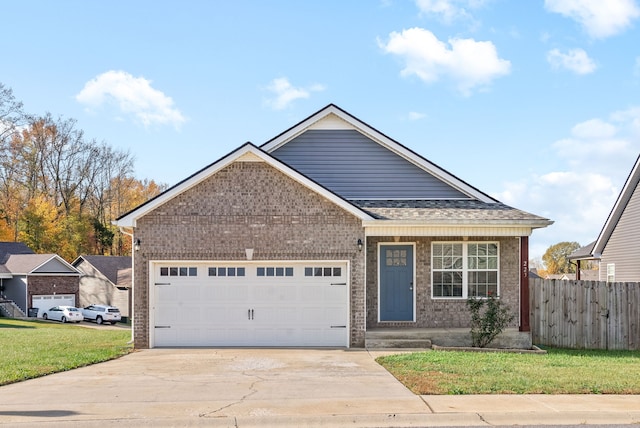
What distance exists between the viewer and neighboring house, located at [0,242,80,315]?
4938 cm

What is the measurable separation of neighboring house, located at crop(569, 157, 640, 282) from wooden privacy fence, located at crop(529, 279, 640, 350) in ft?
24.1

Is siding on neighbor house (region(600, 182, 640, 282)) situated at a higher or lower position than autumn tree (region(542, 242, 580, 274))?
higher

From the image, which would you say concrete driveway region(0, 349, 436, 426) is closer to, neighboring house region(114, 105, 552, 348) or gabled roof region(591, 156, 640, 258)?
neighboring house region(114, 105, 552, 348)

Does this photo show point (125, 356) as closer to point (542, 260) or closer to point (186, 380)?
point (186, 380)

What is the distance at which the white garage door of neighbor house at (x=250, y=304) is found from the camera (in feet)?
55.5

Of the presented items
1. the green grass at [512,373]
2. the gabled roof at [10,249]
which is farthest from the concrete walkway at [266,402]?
the gabled roof at [10,249]

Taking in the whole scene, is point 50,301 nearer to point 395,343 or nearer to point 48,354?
point 48,354

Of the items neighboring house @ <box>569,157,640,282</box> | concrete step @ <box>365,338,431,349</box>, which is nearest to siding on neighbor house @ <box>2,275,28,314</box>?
neighboring house @ <box>569,157,640,282</box>

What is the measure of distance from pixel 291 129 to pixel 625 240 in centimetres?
1454

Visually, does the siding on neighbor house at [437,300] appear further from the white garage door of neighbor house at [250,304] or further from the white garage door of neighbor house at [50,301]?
the white garage door of neighbor house at [50,301]

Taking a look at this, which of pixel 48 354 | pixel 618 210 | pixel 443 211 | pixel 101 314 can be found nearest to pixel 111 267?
pixel 101 314

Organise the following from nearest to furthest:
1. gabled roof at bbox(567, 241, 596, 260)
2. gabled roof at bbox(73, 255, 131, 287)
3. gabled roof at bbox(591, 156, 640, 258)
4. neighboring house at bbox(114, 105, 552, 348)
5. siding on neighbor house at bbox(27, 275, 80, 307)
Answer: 1. neighboring house at bbox(114, 105, 552, 348)
2. gabled roof at bbox(591, 156, 640, 258)
3. gabled roof at bbox(567, 241, 596, 260)
4. siding on neighbor house at bbox(27, 275, 80, 307)
5. gabled roof at bbox(73, 255, 131, 287)

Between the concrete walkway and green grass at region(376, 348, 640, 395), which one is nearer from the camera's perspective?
the concrete walkway

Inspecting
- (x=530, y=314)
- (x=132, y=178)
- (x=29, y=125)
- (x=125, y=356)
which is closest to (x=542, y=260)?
(x=132, y=178)
